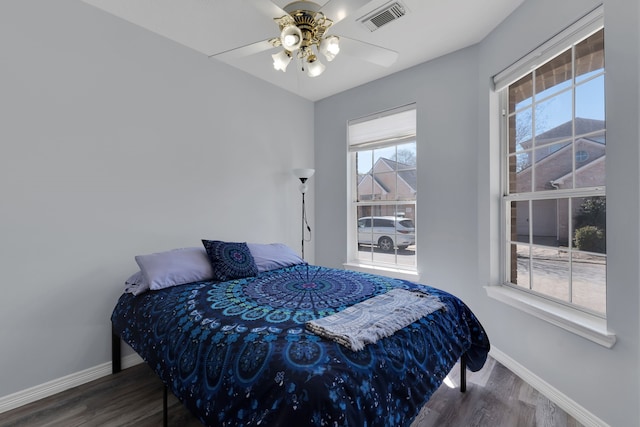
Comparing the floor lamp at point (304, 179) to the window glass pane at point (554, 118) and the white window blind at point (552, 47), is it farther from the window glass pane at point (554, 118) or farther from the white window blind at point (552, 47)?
the window glass pane at point (554, 118)

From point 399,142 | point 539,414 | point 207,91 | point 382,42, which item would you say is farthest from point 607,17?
point 207,91

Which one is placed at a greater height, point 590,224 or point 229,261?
point 590,224

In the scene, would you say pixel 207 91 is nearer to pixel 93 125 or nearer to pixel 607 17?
A: pixel 93 125

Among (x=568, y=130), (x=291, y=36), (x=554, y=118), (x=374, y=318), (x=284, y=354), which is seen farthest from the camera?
(x=554, y=118)

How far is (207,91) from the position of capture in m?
2.83

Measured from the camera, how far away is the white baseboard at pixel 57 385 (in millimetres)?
1819

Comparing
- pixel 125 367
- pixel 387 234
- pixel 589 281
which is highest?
pixel 387 234

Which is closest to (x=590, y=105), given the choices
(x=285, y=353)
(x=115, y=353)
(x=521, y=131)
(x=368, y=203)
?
(x=521, y=131)

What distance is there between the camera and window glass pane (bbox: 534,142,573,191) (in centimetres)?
192

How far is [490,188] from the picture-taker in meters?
2.47

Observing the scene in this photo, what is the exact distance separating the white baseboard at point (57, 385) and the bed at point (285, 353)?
47 centimetres

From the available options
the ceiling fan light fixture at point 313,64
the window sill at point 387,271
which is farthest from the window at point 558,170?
the ceiling fan light fixture at point 313,64

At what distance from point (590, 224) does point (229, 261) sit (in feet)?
8.17

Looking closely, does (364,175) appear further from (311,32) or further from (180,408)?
(180,408)
